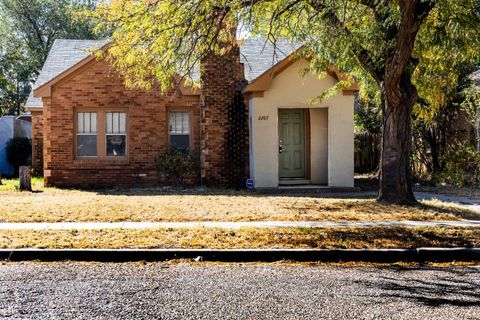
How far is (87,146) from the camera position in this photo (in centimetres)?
1742

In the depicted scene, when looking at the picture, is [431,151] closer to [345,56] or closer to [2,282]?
[345,56]

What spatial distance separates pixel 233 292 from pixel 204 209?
19.1 feet

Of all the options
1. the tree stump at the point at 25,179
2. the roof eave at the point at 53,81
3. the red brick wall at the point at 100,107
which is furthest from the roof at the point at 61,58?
the tree stump at the point at 25,179

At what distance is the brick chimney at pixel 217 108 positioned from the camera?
16734mm

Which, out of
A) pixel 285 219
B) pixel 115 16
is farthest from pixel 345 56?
pixel 115 16

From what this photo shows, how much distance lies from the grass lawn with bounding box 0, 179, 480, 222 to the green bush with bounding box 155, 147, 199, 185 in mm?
2616

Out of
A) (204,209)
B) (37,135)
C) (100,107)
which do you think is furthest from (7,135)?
(204,209)

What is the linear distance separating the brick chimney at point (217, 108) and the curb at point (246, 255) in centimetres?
963

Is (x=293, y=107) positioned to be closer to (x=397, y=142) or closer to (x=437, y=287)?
(x=397, y=142)

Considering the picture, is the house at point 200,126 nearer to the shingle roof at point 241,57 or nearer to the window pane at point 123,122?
the window pane at point 123,122

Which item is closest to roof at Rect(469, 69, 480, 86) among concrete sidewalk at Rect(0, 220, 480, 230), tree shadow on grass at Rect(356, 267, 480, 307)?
concrete sidewalk at Rect(0, 220, 480, 230)

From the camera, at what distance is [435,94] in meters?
13.8

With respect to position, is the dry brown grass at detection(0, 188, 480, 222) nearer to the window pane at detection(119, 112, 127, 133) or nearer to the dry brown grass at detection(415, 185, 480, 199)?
the dry brown grass at detection(415, 185, 480, 199)

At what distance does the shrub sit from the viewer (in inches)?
993
